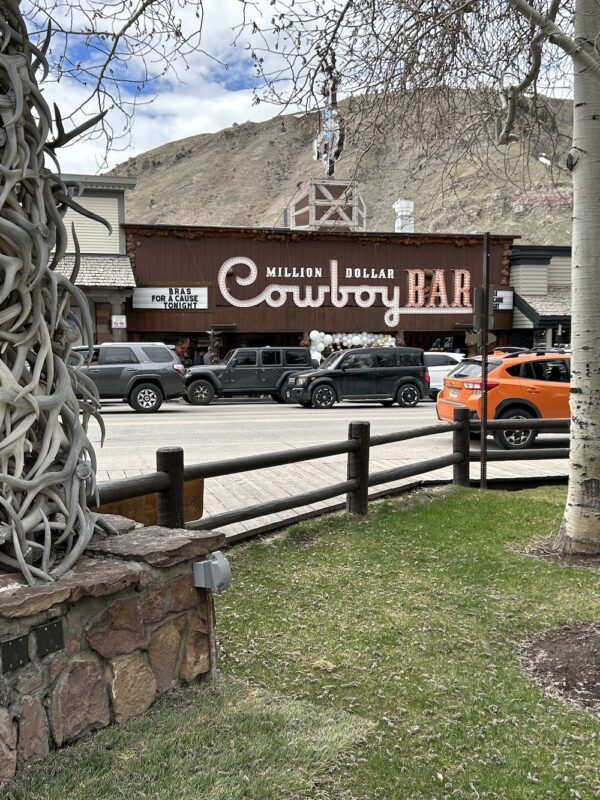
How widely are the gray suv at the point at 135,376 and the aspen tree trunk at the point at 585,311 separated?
48.2ft

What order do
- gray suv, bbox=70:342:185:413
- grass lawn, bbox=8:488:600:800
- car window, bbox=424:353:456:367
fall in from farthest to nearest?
1. car window, bbox=424:353:456:367
2. gray suv, bbox=70:342:185:413
3. grass lawn, bbox=8:488:600:800

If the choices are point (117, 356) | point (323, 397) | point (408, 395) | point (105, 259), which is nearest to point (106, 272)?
point (105, 259)

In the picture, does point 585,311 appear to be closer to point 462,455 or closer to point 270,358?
point 462,455

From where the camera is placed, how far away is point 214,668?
3.59 meters

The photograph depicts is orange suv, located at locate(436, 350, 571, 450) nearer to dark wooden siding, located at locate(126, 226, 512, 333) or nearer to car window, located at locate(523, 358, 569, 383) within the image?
car window, located at locate(523, 358, 569, 383)

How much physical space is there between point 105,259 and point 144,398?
10.5m

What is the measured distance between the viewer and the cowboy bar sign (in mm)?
29391

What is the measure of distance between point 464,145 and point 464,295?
25912 mm

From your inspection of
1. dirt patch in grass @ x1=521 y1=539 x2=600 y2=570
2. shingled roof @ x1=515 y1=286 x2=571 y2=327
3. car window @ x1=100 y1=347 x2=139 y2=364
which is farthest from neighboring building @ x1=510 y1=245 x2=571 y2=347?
dirt patch in grass @ x1=521 y1=539 x2=600 y2=570

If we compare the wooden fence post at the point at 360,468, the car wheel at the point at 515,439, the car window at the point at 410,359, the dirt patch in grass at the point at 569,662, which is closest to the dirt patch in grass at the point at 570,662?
the dirt patch in grass at the point at 569,662

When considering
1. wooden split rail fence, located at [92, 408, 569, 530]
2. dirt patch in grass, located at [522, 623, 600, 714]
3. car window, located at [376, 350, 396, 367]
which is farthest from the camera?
car window, located at [376, 350, 396, 367]

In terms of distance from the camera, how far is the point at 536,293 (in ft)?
107

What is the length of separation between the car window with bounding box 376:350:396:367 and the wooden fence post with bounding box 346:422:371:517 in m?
14.4

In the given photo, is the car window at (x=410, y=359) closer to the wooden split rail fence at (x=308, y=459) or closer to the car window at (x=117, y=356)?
the car window at (x=117, y=356)
